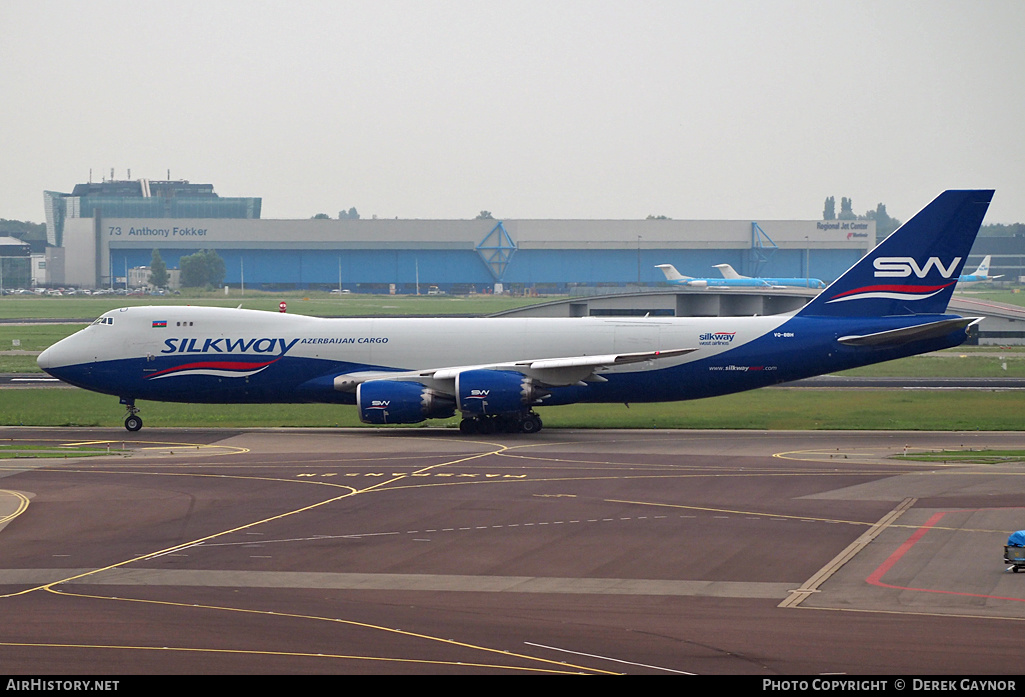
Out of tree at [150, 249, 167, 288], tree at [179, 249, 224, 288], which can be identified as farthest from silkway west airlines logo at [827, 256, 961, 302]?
tree at [179, 249, 224, 288]

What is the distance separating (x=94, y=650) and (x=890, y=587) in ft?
43.6

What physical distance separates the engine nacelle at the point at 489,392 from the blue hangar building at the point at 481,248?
15099cm

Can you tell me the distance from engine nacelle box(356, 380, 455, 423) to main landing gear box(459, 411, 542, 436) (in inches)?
97.4

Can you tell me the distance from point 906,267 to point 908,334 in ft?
10.1

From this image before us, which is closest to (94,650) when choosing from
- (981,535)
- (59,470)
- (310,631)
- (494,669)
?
(310,631)

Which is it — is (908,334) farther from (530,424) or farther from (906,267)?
(530,424)

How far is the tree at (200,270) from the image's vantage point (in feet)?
582

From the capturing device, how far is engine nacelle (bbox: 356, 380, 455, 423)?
42.7m

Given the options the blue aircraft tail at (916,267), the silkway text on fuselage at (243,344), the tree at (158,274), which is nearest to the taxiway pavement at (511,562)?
the silkway text on fuselage at (243,344)

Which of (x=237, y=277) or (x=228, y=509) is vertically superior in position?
(x=237, y=277)

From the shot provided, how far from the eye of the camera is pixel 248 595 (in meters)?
19.6

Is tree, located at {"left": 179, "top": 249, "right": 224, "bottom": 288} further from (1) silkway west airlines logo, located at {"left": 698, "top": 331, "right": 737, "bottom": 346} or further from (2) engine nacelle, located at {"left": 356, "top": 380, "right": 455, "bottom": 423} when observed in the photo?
(1) silkway west airlines logo, located at {"left": 698, "top": 331, "right": 737, "bottom": 346}

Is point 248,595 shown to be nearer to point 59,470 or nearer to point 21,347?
point 59,470

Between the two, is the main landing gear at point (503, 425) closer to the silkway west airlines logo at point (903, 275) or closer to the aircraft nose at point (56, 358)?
the silkway west airlines logo at point (903, 275)
